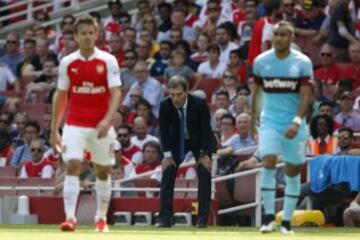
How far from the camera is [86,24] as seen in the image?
18031 mm

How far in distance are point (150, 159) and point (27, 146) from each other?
2970 millimetres

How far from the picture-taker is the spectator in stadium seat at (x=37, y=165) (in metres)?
26.8

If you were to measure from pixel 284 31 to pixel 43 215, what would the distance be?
773 cm

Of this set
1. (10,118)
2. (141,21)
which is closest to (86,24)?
(10,118)

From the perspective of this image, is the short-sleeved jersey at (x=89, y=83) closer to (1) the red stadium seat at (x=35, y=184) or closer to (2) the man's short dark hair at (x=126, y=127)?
A: (1) the red stadium seat at (x=35, y=184)

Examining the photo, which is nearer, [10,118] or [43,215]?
[43,215]

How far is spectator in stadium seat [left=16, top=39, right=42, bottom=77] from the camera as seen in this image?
3216cm

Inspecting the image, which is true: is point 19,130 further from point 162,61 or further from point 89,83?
point 89,83

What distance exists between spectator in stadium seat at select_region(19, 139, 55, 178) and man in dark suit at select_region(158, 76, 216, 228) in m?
5.60

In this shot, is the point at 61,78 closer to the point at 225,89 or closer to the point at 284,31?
the point at 284,31

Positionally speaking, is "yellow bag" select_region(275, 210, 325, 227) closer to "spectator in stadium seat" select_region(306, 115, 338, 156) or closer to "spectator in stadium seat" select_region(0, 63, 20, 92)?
"spectator in stadium seat" select_region(306, 115, 338, 156)

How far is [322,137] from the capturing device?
79.3 ft

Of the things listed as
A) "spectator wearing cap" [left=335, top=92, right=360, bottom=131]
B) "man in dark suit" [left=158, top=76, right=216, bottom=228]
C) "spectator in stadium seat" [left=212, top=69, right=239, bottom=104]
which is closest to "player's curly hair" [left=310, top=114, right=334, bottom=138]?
"spectator wearing cap" [left=335, top=92, right=360, bottom=131]

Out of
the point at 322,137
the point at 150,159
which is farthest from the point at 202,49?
the point at 322,137
